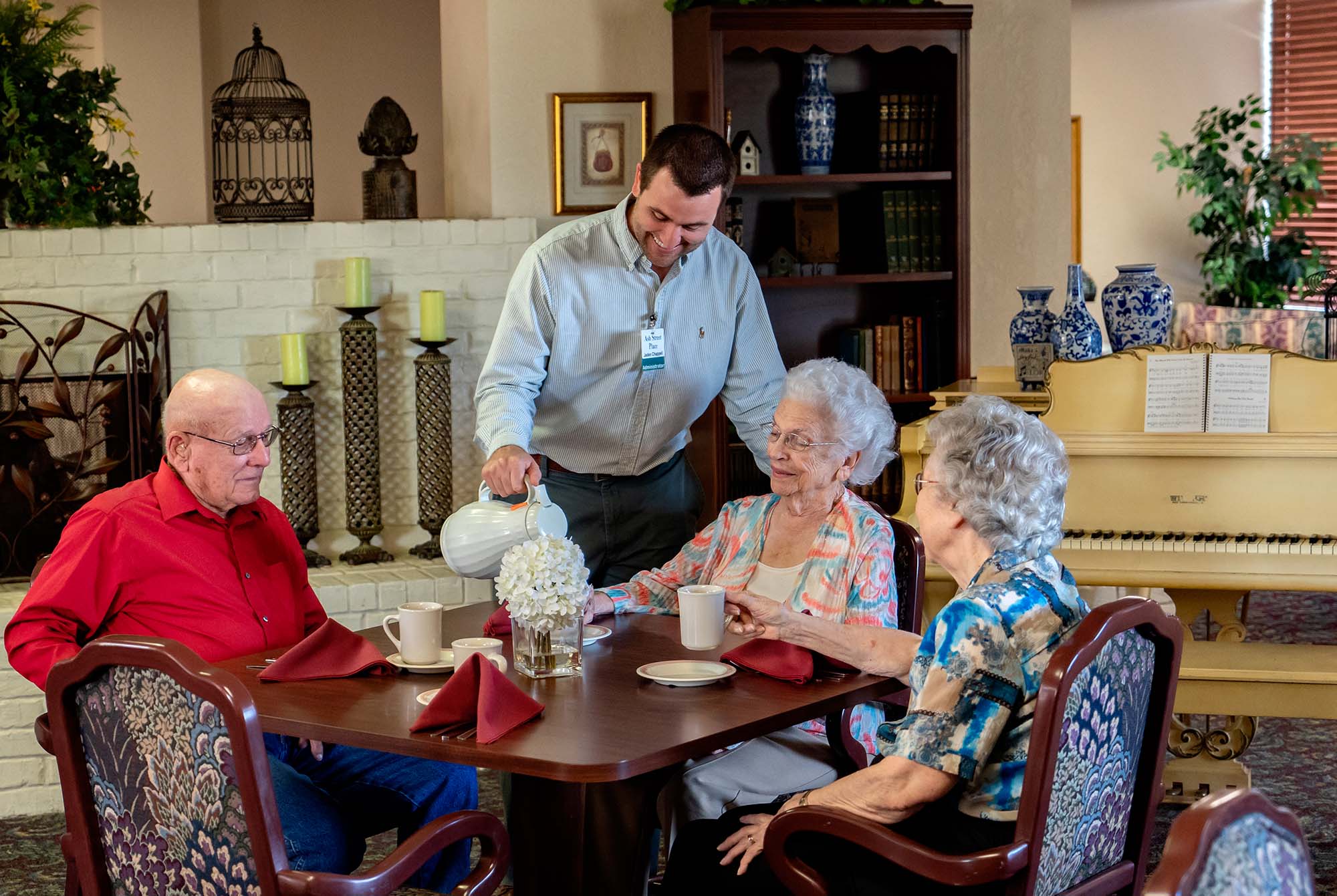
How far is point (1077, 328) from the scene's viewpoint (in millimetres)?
3602

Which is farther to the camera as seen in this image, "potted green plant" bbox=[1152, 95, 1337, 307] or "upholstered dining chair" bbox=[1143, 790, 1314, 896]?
"potted green plant" bbox=[1152, 95, 1337, 307]

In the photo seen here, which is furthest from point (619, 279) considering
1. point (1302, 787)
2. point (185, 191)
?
point (185, 191)

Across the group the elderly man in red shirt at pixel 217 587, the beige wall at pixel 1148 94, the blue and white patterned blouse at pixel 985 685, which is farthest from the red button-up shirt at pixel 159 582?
the beige wall at pixel 1148 94

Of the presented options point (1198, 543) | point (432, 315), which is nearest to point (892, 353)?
point (1198, 543)

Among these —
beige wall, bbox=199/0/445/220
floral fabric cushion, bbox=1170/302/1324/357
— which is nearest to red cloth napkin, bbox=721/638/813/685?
floral fabric cushion, bbox=1170/302/1324/357

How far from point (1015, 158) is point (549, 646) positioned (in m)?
3.03

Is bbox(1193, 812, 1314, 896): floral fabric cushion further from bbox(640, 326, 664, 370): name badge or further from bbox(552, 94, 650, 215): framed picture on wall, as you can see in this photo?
bbox(552, 94, 650, 215): framed picture on wall

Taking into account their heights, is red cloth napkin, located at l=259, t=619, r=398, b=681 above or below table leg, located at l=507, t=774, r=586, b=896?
above

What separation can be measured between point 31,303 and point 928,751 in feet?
9.61

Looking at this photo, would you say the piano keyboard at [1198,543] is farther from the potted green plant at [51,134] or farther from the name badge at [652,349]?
the potted green plant at [51,134]

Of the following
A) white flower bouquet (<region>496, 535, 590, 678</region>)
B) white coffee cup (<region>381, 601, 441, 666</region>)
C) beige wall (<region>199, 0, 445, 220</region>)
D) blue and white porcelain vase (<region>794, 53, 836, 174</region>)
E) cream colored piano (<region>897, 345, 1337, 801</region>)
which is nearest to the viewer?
white flower bouquet (<region>496, 535, 590, 678</region>)

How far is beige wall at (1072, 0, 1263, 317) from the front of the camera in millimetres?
7922

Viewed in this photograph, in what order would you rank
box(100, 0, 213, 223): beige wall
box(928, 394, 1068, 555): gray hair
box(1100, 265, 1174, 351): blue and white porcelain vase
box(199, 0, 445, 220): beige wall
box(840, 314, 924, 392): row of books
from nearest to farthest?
box(928, 394, 1068, 555): gray hair → box(1100, 265, 1174, 351): blue and white porcelain vase → box(840, 314, 924, 392): row of books → box(100, 0, 213, 223): beige wall → box(199, 0, 445, 220): beige wall

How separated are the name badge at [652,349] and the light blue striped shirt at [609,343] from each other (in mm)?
14
